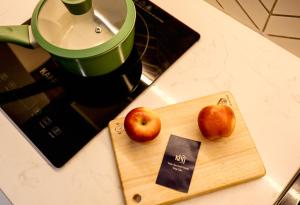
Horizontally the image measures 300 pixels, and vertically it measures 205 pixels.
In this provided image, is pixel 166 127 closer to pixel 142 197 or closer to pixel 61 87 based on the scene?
pixel 142 197

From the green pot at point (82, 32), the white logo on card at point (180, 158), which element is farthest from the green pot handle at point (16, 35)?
the white logo on card at point (180, 158)

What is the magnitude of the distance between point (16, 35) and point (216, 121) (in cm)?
38

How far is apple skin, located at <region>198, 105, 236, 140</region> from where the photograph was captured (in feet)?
1.83

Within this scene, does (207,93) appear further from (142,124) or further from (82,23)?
(82,23)

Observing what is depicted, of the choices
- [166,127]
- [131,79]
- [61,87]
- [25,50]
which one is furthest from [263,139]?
[25,50]

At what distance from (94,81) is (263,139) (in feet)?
1.10

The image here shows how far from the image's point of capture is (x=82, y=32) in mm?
666

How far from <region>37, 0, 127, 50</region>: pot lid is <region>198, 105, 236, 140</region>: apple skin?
0.23 meters

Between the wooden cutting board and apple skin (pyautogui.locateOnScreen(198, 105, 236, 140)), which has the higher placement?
apple skin (pyautogui.locateOnScreen(198, 105, 236, 140))

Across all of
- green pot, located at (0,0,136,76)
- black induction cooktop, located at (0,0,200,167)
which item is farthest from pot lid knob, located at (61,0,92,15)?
black induction cooktop, located at (0,0,200,167)

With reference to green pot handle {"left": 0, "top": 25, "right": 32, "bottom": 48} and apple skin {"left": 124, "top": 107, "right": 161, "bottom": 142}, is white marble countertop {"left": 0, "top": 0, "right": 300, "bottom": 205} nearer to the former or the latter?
apple skin {"left": 124, "top": 107, "right": 161, "bottom": 142}

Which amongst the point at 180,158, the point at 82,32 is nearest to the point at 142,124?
the point at 180,158

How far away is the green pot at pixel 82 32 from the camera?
1.84ft

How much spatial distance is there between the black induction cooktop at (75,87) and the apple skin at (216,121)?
0.14m
